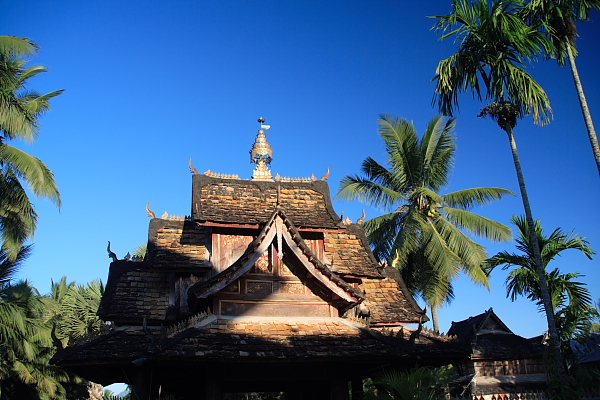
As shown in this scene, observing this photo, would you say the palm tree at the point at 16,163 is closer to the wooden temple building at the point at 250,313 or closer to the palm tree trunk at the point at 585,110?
the wooden temple building at the point at 250,313

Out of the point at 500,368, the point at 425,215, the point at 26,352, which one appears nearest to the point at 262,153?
the point at 425,215

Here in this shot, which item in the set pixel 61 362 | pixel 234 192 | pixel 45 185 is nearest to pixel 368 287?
pixel 234 192

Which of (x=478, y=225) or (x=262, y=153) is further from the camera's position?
(x=478, y=225)

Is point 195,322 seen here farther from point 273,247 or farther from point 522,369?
point 522,369

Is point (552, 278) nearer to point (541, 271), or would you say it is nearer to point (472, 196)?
point (541, 271)

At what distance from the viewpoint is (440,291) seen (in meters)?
28.1

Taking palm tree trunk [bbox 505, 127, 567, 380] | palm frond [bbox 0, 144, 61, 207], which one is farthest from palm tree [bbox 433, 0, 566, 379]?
palm frond [bbox 0, 144, 61, 207]

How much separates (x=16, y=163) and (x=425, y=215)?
19.8 meters

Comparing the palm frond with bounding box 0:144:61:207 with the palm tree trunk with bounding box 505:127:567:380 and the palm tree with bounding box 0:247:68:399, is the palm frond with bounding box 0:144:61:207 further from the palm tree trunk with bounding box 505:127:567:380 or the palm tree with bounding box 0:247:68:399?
the palm tree trunk with bounding box 505:127:567:380

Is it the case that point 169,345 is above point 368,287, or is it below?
below

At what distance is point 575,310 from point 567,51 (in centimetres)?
856

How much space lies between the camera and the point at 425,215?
29188 millimetres

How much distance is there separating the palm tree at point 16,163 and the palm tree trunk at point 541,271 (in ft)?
60.0

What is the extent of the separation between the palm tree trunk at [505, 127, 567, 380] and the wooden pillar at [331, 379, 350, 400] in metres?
6.85
